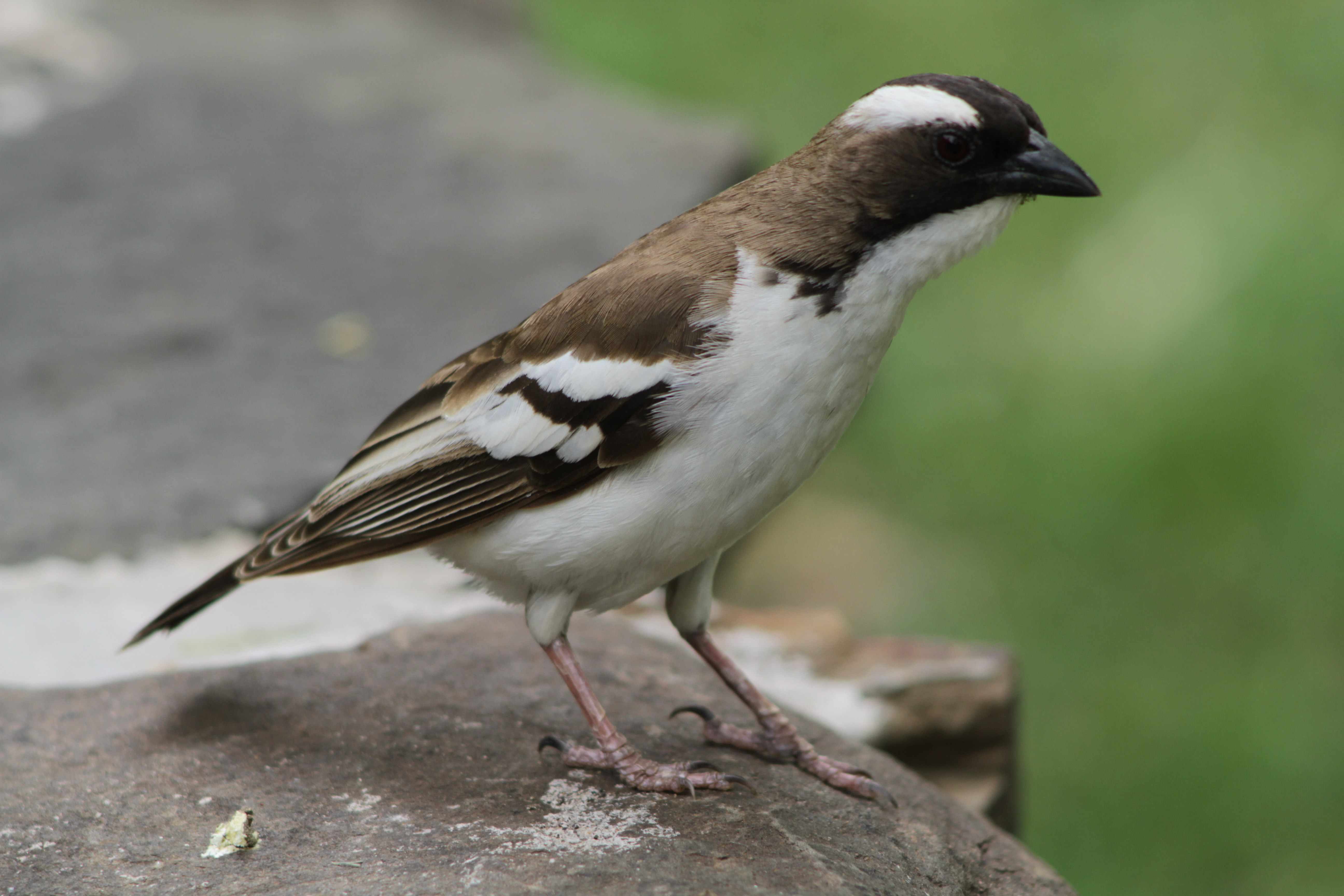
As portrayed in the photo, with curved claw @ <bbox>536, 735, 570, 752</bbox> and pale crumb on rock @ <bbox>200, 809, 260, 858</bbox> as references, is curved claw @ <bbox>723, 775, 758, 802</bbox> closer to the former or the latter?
curved claw @ <bbox>536, 735, 570, 752</bbox>

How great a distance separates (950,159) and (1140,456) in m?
4.08

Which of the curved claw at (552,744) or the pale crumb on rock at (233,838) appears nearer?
the pale crumb on rock at (233,838)

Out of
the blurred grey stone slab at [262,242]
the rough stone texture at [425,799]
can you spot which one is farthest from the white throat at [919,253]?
the blurred grey stone slab at [262,242]

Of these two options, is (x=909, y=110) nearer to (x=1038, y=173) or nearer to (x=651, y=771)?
(x=1038, y=173)

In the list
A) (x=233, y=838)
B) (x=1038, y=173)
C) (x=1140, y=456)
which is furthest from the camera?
(x=1140, y=456)

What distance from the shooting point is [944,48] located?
9.25 metres

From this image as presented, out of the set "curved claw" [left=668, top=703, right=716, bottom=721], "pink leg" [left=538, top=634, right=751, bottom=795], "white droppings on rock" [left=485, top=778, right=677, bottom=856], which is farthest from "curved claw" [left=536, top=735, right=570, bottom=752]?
"curved claw" [left=668, top=703, right=716, bottom=721]

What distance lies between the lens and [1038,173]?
10.5 ft

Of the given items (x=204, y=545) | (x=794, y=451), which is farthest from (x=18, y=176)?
(x=794, y=451)

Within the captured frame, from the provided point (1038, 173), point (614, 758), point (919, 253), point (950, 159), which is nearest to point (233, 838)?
point (614, 758)

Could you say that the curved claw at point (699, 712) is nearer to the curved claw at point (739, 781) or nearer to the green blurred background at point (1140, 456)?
the curved claw at point (739, 781)

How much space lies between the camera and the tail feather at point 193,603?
12.2 ft

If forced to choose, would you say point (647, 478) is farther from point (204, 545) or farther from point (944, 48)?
point (944, 48)

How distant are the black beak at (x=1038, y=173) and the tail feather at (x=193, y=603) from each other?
6.95 ft
